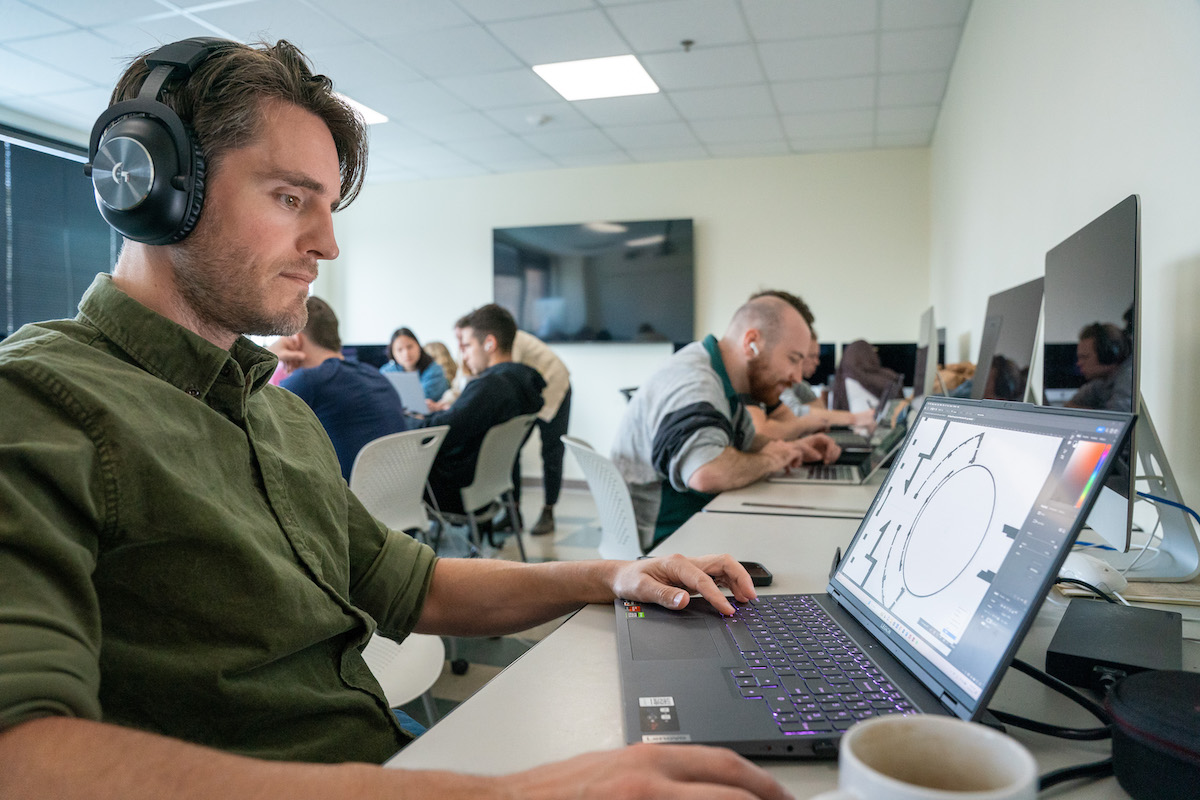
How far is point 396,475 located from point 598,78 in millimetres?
2678

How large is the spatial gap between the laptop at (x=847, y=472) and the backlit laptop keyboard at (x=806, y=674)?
120 cm

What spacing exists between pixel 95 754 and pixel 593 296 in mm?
5617

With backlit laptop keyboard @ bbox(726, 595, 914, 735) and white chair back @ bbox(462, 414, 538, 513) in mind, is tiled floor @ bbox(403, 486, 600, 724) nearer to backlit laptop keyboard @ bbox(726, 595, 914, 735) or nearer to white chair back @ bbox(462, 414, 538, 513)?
white chair back @ bbox(462, 414, 538, 513)

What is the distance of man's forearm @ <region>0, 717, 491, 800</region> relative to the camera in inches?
17.2

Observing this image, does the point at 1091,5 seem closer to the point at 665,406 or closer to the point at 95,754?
the point at 665,406

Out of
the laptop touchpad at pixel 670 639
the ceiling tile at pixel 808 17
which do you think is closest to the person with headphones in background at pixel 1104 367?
the laptop touchpad at pixel 670 639

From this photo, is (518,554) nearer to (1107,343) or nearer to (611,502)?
(611,502)

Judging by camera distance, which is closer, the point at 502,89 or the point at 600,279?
the point at 502,89

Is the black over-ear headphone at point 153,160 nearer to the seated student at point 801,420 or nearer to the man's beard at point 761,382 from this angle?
the man's beard at point 761,382

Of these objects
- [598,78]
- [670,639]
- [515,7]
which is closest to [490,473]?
[515,7]

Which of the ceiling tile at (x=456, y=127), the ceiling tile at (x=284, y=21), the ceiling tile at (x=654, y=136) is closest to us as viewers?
the ceiling tile at (x=284, y=21)

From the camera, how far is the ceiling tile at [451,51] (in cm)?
357

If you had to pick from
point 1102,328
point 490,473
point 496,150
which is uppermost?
point 496,150

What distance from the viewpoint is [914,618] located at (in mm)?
670
